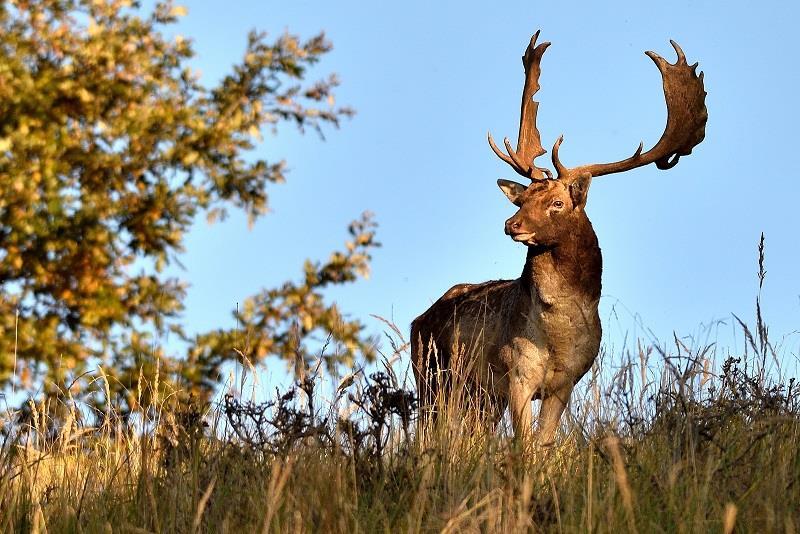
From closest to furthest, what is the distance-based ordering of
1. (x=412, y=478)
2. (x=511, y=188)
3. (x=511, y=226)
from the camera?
(x=412, y=478) < (x=511, y=226) < (x=511, y=188)

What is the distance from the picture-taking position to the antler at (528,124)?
8.78m

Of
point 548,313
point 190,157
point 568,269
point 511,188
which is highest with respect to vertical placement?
point 190,157

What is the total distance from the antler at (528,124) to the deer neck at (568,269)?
107cm

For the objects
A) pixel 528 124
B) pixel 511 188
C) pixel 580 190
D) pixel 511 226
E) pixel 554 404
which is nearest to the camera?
pixel 511 226

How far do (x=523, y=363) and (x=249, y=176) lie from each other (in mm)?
3135

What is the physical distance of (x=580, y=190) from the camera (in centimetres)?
787

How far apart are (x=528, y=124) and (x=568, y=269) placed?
5.59 ft

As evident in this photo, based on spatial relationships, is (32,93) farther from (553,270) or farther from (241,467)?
(241,467)

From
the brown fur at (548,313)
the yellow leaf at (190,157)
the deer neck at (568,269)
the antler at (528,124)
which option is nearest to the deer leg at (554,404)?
the brown fur at (548,313)

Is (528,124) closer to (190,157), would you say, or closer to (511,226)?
(511,226)

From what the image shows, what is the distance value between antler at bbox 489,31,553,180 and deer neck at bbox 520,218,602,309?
1.07 meters

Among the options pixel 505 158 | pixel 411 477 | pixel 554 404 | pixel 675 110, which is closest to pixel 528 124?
pixel 505 158

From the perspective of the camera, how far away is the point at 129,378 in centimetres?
881

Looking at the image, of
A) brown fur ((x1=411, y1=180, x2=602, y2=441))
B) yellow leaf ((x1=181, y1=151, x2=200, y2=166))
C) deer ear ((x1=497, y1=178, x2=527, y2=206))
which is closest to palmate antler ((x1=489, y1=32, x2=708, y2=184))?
deer ear ((x1=497, y1=178, x2=527, y2=206))
